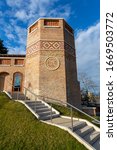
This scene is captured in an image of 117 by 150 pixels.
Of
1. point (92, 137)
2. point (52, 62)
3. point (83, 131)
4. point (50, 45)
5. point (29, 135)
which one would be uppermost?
point (50, 45)

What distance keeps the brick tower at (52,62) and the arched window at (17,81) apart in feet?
6.17

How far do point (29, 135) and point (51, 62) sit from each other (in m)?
8.44

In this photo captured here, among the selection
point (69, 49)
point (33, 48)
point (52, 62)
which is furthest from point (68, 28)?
point (52, 62)

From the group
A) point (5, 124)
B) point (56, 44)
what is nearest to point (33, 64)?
point (56, 44)

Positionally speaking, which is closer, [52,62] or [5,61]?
[52,62]

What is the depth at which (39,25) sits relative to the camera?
14.3 metres

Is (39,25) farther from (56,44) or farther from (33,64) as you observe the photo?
(33,64)

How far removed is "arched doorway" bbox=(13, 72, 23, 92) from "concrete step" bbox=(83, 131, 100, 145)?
10766 mm

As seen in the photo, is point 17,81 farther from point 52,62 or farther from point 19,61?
point 52,62

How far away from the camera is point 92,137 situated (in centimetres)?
648

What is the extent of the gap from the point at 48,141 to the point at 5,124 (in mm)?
2188

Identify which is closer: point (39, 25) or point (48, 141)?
point (48, 141)

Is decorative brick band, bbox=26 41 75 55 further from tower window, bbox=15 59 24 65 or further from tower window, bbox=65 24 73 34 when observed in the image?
tower window, bbox=15 59 24 65

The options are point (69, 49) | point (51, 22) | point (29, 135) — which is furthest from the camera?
point (69, 49)
